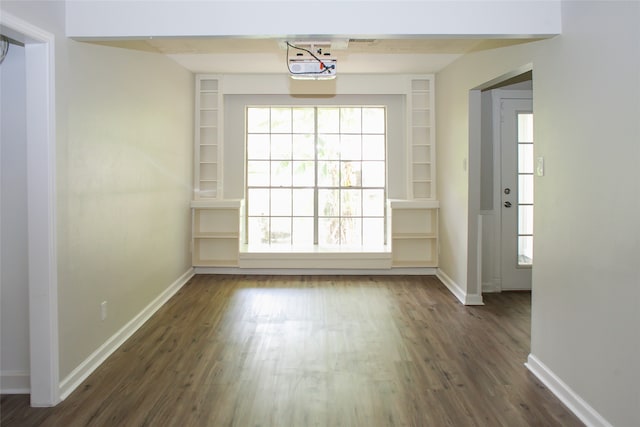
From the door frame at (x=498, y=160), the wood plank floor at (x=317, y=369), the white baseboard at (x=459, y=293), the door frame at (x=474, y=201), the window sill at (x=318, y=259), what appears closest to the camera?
the wood plank floor at (x=317, y=369)

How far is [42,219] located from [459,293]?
4076 millimetres

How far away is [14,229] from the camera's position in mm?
2844

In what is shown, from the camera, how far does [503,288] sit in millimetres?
5418

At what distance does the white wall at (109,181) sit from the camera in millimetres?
2871

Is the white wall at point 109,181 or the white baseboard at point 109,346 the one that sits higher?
the white wall at point 109,181

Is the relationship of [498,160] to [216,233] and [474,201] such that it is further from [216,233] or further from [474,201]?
[216,233]

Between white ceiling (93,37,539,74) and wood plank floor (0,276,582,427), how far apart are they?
2.48m

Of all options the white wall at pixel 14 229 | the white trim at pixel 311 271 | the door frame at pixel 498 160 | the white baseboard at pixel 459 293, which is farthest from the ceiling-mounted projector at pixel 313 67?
the white trim at pixel 311 271

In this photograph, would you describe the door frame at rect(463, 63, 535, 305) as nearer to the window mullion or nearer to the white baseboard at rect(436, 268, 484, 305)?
the white baseboard at rect(436, 268, 484, 305)

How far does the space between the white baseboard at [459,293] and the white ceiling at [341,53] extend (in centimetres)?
251

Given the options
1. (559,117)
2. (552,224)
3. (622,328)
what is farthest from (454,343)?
(559,117)

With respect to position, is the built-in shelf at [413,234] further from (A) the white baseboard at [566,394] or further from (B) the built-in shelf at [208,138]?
(A) the white baseboard at [566,394]

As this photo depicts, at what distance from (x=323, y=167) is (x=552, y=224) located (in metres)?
3.79

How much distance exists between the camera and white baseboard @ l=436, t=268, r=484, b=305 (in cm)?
485
